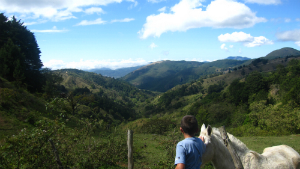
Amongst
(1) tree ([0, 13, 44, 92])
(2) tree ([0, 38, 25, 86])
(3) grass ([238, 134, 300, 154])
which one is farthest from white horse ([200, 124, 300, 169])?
(1) tree ([0, 13, 44, 92])

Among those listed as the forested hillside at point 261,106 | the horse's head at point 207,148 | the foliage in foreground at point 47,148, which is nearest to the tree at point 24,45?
the foliage in foreground at point 47,148

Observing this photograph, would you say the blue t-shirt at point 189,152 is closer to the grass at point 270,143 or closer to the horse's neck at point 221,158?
the horse's neck at point 221,158

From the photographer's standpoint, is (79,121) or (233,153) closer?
(233,153)

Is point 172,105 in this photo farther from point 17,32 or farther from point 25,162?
point 25,162

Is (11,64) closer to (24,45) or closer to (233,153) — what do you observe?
(24,45)

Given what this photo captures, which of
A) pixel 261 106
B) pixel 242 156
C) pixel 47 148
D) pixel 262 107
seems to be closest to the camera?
pixel 242 156

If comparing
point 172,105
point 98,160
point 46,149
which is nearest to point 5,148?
point 46,149

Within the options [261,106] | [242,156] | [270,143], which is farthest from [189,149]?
[261,106]

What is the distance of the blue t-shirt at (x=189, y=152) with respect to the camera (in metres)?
2.29

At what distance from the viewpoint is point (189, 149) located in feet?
7.70

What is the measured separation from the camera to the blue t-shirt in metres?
2.29

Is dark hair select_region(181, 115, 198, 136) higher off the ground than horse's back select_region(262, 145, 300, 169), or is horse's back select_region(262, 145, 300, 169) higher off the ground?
dark hair select_region(181, 115, 198, 136)

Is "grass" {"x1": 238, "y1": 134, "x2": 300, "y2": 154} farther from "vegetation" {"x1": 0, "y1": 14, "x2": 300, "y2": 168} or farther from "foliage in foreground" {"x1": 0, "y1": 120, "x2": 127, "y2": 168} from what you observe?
"foliage in foreground" {"x1": 0, "y1": 120, "x2": 127, "y2": 168}

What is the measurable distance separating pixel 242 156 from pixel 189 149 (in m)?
2.18
